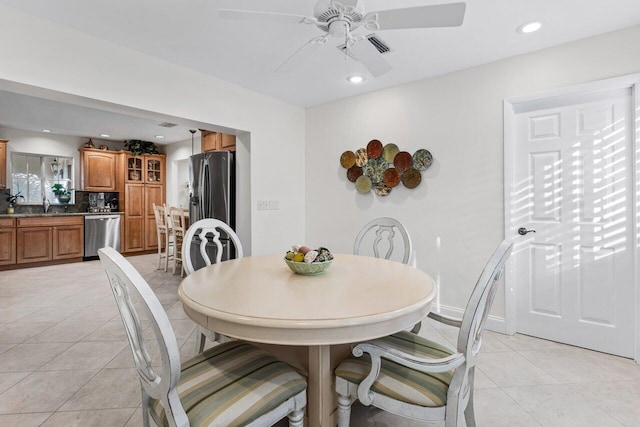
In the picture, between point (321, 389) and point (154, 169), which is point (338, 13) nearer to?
point (321, 389)

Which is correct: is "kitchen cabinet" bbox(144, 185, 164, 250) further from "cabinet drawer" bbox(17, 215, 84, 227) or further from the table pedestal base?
the table pedestal base

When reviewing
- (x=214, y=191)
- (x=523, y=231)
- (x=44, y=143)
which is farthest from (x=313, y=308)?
(x=44, y=143)

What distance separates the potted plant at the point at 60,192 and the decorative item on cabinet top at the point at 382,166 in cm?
597

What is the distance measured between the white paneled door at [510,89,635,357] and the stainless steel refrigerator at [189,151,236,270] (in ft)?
9.73

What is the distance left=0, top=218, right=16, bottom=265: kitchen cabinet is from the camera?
5160 millimetres

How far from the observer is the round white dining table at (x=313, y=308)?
3.58 feet

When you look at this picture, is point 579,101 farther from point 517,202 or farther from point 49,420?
point 49,420

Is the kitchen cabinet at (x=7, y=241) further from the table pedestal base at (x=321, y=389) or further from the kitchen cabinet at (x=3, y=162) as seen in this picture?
the table pedestal base at (x=321, y=389)

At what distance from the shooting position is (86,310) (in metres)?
3.40

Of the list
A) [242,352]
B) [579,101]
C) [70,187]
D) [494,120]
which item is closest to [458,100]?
[494,120]

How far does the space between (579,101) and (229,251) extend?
359 cm

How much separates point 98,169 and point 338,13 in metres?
6.85

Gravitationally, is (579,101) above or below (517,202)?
above

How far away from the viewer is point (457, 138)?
119 inches
